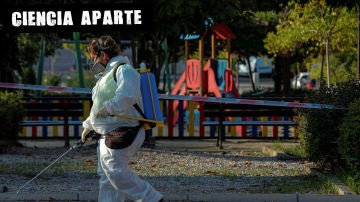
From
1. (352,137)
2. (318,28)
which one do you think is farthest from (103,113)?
(318,28)

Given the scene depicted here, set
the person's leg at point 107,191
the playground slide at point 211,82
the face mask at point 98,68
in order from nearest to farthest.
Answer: the person's leg at point 107,191 < the face mask at point 98,68 < the playground slide at point 211,82

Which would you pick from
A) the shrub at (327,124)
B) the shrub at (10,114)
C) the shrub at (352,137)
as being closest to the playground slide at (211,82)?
the shrub at (10,114)

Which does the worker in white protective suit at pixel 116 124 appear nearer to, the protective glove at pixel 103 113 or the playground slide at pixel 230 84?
the protective glove at pixel 103 113

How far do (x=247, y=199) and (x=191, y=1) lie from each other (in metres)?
5.12

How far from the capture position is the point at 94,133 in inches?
307

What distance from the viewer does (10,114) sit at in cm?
1407

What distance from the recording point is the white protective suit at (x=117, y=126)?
732cm

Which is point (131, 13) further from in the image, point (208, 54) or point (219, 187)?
point (208, 54)

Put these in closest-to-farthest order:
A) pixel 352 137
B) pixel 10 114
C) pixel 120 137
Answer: pixel 120 137 → pixel 352 137 → pixel 10 114

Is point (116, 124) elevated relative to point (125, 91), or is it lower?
lower

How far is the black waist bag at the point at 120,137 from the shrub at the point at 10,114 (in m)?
6.74

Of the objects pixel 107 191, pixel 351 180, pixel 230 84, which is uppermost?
pixel 230 84

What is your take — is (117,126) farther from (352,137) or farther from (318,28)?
(318,28)

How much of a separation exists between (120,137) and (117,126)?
0.45 feet
